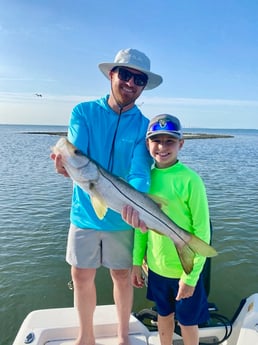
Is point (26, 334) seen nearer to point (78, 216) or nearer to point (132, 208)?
point (78, 216)

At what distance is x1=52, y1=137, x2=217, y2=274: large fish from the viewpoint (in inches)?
114

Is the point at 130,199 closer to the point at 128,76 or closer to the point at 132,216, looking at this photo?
the point at 132,216

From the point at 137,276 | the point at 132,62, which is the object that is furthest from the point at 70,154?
the point at 137,276

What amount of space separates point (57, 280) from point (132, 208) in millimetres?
5232

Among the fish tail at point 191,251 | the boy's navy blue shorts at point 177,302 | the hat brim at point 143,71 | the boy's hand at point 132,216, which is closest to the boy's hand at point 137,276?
the boy's navy blue shorts at point 177,302

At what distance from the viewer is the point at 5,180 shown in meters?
17.7

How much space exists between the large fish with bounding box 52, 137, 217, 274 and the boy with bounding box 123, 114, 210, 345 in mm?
152

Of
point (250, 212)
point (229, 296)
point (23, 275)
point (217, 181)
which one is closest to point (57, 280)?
point (23, 275)

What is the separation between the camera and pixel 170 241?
10.7 ft

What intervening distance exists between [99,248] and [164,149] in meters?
1.28

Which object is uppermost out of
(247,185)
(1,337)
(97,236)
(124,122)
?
(124,122)

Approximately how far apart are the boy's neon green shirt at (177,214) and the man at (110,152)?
7.0 inches

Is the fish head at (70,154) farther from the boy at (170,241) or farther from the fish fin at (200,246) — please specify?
the fish fin at (200,246)

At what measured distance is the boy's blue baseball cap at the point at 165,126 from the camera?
3.25m
